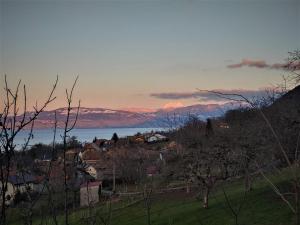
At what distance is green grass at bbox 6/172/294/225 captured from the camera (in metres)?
22.3

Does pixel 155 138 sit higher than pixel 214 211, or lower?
higher

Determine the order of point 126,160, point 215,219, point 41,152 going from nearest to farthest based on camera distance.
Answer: point 41,152 < point 215,219 < point 126,160

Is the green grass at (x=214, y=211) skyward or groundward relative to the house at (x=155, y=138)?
groundward

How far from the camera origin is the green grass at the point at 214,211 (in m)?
22.3

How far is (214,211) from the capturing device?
2755cm

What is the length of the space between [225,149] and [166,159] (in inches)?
1219

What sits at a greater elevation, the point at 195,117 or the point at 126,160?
the point at 195,117

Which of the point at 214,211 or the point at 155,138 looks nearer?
the point at 214,211

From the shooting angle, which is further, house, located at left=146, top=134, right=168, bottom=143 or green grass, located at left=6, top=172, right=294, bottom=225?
house, located at left=146, top=134, right=168, bottom=143

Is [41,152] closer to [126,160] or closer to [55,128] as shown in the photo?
[55,128]

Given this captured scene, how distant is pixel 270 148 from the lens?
26.0m

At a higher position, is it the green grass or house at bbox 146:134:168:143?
house at bbox 146:134:168:143

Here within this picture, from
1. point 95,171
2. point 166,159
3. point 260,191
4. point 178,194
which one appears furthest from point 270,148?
point 95,171

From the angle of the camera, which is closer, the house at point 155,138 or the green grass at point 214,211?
the green grass at point 214,211
